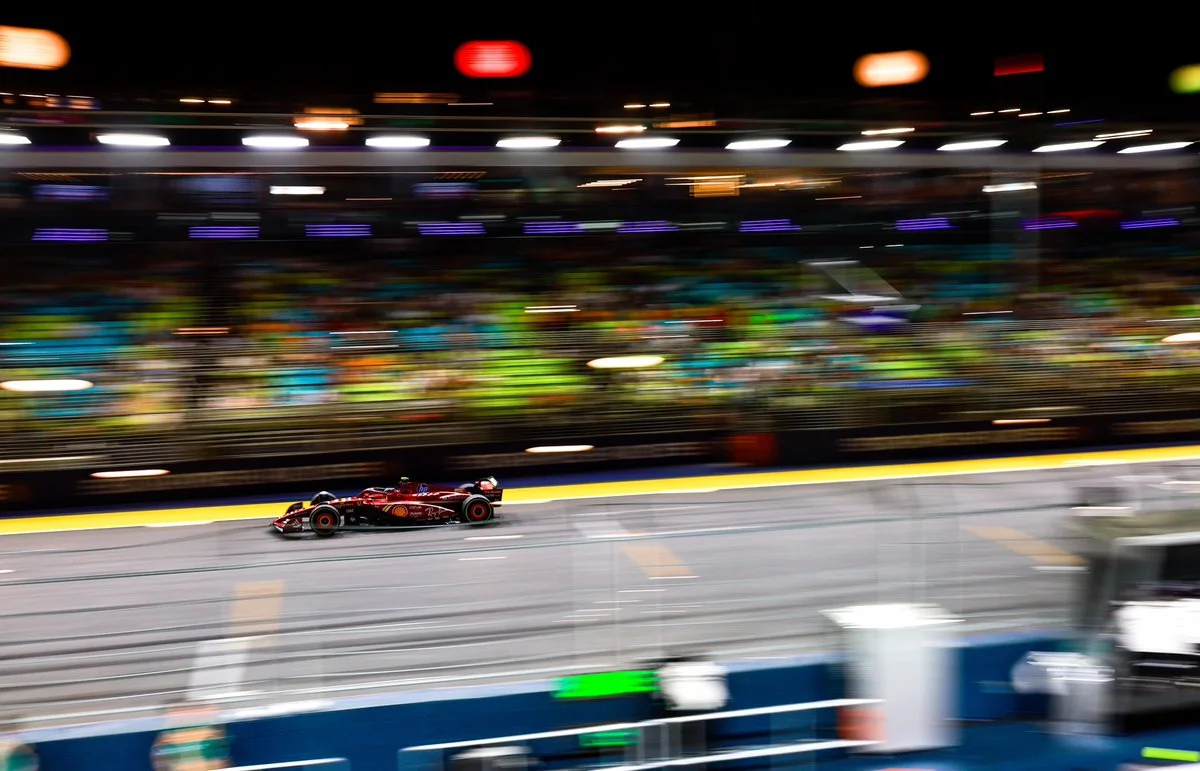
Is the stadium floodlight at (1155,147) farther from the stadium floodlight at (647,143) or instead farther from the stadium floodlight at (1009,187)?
the stadium floodlight at (647,143)

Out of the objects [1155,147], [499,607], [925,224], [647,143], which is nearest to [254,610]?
[499,607]

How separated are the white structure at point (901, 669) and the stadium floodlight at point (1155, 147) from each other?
11222 millimetres

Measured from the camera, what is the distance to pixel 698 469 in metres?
8.38

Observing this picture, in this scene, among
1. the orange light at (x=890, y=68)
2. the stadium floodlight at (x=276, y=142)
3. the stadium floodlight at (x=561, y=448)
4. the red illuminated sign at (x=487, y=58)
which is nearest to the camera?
the stadium floodlight at (x=561, y=448)

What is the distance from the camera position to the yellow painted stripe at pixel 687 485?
6863mm

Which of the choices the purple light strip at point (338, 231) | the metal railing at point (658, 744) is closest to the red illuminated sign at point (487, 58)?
the purple light strip at point (338, 231)

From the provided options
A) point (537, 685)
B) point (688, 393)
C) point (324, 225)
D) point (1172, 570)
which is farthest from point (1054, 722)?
point (324, 225)

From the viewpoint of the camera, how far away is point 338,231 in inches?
409

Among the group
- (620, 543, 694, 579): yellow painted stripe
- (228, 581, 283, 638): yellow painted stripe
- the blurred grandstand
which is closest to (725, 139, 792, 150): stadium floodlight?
the blurred grandstand

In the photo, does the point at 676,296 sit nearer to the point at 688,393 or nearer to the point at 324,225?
the point at 688,393

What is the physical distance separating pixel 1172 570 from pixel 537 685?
2036mm

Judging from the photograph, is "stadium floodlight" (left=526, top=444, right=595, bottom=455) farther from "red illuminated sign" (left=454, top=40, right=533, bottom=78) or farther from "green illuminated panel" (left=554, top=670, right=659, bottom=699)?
"green illuminated panel" (left=554, top=670, right=659, bottom=699)

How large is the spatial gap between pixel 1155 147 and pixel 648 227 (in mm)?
6736

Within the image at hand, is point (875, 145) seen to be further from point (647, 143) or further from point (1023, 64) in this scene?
point (647, 143)
